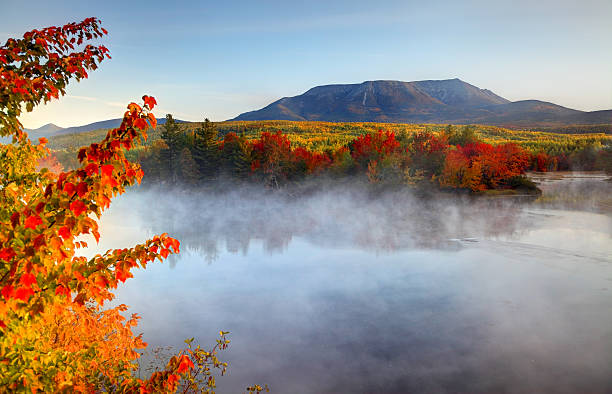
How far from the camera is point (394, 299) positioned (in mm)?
19656

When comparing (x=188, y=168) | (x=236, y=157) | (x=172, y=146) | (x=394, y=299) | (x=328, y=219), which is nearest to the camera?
(x=394, y=299)

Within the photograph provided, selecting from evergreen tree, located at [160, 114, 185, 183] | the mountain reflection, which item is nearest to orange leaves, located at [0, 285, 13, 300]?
the mountain reflection

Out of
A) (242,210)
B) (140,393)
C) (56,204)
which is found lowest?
(242,210)

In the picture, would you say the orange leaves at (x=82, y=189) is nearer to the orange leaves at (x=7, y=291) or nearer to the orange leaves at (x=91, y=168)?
the orange leaves at (x=91, y=168)

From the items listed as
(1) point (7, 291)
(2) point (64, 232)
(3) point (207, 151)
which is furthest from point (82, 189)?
(3) point (207, 151)

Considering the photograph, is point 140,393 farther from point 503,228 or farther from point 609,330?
point 503,228

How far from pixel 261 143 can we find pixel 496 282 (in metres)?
41.5

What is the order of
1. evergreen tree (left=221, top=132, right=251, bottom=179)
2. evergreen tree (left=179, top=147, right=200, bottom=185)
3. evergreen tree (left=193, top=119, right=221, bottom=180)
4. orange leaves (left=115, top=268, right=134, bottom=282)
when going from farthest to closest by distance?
evergreen tree (left=193, top=119, right=221, bottom=180)
evergreen tree (left=179, top=147, right=200, bottom=185)
evergreen tree (left=221, top=132, right=251, bottom=179)
orange leaves (left=115, top=268, right=134, bottom=282)

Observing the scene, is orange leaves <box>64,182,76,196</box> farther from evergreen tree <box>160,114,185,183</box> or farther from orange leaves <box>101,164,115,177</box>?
evergreen tree <box>160,114,185,183</box>

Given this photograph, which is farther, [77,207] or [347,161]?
[347,161]

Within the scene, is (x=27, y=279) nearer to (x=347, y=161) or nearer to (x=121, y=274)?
(x=121, y=274)

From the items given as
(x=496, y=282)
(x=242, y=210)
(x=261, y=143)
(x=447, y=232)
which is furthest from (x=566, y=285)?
(x=261, y=143)

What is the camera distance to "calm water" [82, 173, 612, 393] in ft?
42.3

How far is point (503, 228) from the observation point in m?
35.2
